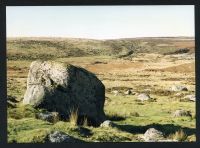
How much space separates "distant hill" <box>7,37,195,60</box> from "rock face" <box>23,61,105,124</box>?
4.74 ft

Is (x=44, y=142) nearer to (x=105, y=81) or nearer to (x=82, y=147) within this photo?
(x=82, y=147)

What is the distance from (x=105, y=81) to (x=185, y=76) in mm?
2494

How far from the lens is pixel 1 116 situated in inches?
567

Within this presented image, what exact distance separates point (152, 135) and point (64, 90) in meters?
2.54

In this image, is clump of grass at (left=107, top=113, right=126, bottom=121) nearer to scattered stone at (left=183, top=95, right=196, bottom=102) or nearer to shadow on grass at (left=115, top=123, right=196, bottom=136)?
shadow on grass at (left=115, top=123, right=196, bottom=136)

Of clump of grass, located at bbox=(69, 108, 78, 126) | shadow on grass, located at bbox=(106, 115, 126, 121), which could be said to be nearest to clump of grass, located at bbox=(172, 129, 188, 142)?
shadow on grass, located at bbox=(106, 115, 126, 121)

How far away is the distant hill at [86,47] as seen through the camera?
56.9 ft

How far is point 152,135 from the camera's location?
15172 millimetres

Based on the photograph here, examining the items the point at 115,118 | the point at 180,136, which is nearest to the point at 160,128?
the point at 180,136

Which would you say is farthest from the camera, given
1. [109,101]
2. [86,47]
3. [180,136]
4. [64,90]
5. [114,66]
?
[114,66]

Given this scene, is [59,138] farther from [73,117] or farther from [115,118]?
[115,118]

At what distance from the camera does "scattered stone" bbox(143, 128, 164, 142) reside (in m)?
15.1

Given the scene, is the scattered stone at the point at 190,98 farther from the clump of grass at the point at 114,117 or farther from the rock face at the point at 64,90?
the rock face at the point at 64,90

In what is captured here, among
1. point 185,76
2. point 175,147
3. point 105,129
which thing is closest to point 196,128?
point 175,147
